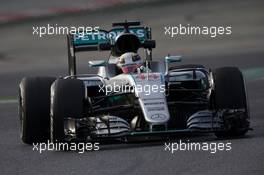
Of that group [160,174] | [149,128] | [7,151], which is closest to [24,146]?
[7,151]

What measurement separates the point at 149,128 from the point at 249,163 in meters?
2.25

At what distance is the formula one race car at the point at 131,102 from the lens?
502 inches

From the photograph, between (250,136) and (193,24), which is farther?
(193,24)

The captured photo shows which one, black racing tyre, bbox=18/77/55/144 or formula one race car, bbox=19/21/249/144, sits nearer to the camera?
formula one race car, bbox=19/21/249/144

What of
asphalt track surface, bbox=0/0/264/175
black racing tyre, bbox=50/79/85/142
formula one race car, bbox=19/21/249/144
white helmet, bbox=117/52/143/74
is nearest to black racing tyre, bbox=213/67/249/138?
formula one race car, bbox=19/21/249/144

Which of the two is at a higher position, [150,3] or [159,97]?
[150,3]

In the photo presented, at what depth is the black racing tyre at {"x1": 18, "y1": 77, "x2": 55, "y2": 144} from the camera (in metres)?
13.6

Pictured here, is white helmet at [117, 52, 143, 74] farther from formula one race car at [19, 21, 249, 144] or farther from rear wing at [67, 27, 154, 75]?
rear wing at [67, 27, 154, 75]

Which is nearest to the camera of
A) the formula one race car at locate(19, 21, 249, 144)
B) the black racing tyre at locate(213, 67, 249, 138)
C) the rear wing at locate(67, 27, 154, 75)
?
the formula one race car at locate(19, 21, 249, 144)

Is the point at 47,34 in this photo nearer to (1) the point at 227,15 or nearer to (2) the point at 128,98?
(1) the point at 227,15

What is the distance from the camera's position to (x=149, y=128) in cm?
1272

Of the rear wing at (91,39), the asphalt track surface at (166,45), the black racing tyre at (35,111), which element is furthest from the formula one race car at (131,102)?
the asphalt track surface at (166,45)

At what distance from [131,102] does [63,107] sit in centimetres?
90

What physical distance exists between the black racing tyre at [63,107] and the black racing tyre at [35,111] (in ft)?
2.32
